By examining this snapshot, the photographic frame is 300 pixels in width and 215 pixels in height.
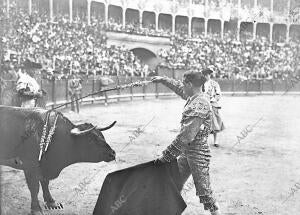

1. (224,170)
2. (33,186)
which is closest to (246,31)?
(224,170)

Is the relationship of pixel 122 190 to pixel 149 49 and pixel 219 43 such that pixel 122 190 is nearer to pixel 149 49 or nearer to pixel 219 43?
pixel 149 49

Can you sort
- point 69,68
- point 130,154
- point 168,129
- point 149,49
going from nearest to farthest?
1. point 130,154
2. point 168,129
3. point 69,68
4. point 149,49

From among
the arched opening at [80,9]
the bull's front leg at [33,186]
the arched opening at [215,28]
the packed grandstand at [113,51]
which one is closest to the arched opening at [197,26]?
the packed grandstand at [113,51]

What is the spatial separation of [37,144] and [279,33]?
26.9 m

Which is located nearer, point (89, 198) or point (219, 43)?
point (89, 198)

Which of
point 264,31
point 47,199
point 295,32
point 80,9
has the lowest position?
point 47,199

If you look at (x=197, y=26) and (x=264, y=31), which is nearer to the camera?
(x=197, y=26)

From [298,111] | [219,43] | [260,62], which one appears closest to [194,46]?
[219,43]

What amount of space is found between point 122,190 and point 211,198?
0.71m

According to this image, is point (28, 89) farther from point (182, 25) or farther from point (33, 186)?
point (182, 25)

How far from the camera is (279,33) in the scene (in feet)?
93.6

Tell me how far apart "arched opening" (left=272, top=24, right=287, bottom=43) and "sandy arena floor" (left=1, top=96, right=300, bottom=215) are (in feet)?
60.8

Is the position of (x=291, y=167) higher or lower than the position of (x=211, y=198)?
lower

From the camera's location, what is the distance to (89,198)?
4.49 m
